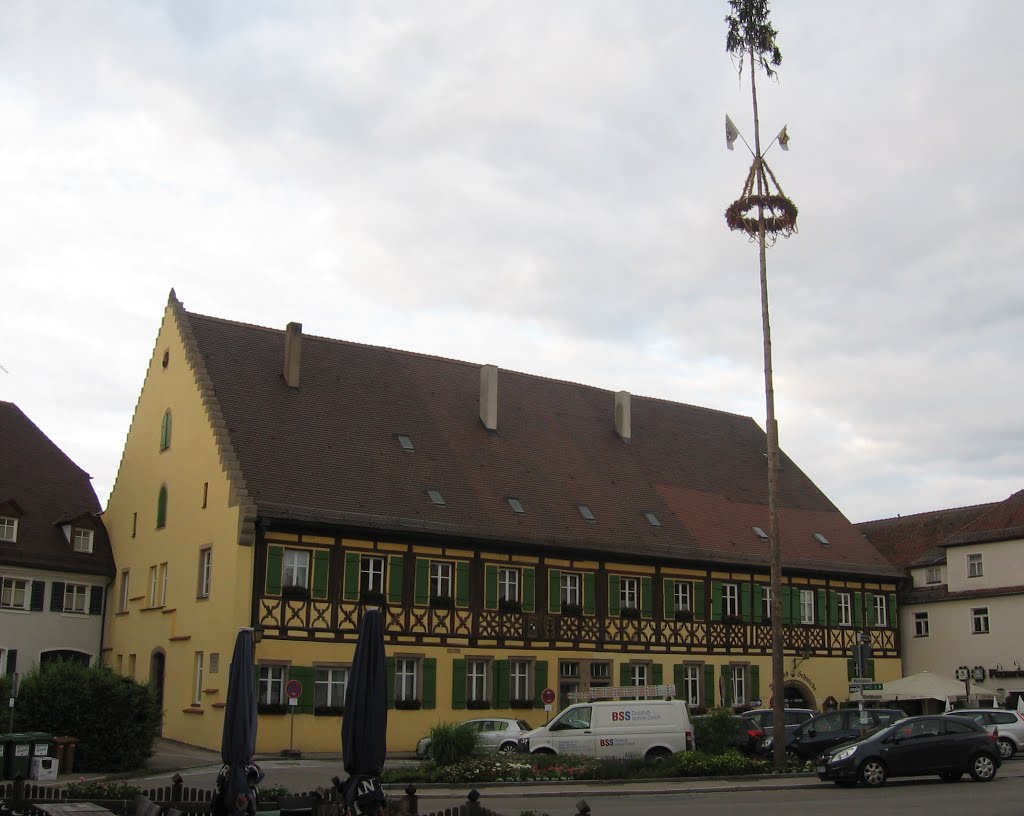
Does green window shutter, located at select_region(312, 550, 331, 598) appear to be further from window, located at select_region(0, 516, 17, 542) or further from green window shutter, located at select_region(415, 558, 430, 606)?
window, located at select_region(0, 516, 17, 542)

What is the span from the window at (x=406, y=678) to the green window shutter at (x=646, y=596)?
28.8 feet

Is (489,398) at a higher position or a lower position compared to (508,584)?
higher

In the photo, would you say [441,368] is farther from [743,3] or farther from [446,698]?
[743,3]

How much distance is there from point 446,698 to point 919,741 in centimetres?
1650

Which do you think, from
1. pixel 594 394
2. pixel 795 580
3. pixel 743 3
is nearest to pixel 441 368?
pixel 594 394

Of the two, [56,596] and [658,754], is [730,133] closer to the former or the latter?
[658,754]

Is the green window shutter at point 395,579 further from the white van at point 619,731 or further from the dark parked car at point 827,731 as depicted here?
the dark parked car at point 827,731

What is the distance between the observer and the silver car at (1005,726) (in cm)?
3291

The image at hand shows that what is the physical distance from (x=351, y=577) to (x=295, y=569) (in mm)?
1762

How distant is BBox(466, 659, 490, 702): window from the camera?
38.7 meters

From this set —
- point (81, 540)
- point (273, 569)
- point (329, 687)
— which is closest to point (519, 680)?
point (329, 687)

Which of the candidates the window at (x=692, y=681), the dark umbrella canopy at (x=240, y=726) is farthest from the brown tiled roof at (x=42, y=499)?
the dark umbrella canopy at (x=240, y=726)

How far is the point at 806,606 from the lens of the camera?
47.0 meters

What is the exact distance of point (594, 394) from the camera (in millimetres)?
50906
